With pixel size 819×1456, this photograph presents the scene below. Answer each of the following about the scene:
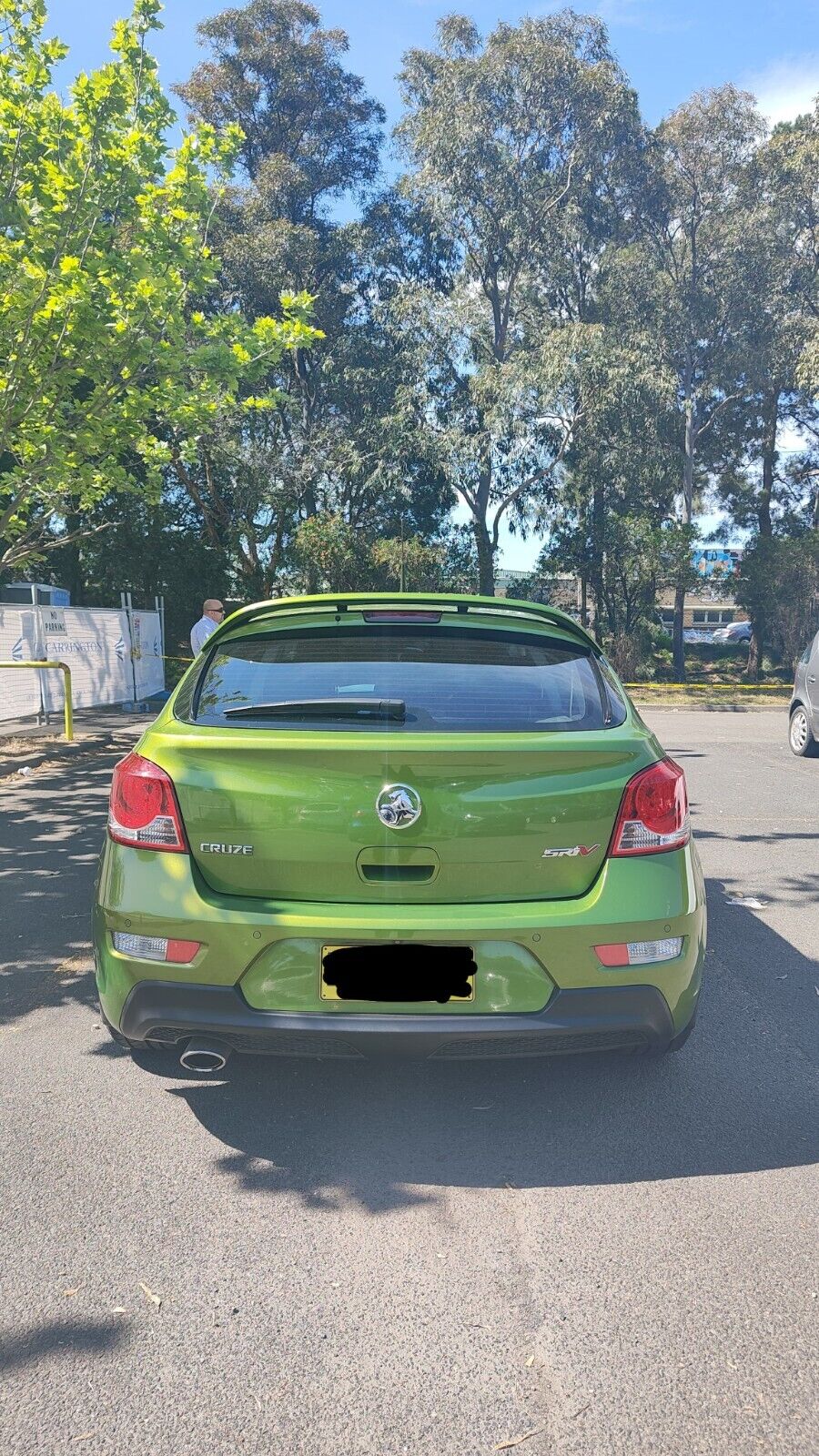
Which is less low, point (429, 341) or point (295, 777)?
point (429, 341)

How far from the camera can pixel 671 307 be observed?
31938 millimetres

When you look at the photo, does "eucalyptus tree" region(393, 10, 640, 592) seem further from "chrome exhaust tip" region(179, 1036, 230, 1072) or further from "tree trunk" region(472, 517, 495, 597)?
"chrome exhaust tip" region(179, 1036, 230, 1072)

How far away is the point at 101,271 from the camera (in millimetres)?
9164

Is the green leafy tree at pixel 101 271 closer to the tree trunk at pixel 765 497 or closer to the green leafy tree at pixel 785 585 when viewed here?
the green leafy tree at pixel 785 585

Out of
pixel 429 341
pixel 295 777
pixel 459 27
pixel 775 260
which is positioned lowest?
pixel 295 777

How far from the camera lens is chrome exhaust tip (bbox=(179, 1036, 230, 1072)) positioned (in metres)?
2.85

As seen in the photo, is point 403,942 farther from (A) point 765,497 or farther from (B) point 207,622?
(A) point 765,497

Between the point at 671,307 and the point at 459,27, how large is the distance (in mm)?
10931

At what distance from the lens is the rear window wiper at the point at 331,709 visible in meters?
2.94

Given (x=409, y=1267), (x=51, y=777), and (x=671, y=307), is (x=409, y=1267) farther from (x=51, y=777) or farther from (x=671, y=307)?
(x=671, y=307)

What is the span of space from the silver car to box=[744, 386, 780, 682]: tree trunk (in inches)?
876

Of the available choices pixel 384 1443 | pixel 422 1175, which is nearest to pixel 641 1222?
pixel 422 1175

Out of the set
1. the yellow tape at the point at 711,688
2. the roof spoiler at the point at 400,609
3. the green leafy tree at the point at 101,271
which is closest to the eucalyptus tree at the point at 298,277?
the yellow tape at the point at 711,688

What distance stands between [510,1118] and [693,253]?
34.2 meters
